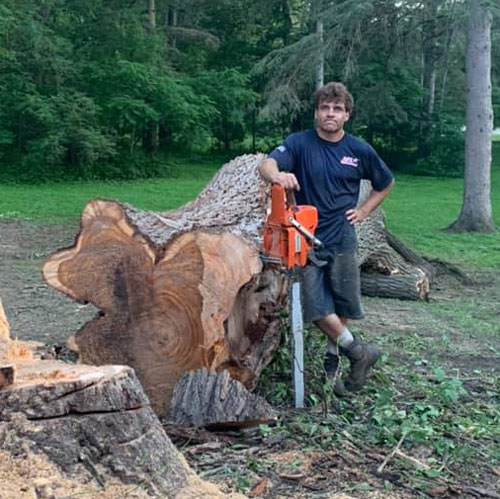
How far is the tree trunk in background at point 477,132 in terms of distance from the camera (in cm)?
1525

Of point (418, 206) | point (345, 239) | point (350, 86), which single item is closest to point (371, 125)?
point (350, 86)

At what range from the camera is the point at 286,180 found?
418 centimetres

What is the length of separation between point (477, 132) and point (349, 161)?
11.9 metres

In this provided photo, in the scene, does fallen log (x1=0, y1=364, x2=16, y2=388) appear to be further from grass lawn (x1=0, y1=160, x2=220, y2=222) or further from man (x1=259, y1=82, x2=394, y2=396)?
grass lawn (x1=0, y1=160, x2=220, y2=222)

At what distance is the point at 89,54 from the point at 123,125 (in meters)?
3.01

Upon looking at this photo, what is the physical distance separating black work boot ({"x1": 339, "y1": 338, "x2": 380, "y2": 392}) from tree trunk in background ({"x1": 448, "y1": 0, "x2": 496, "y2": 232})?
1139 centimetres

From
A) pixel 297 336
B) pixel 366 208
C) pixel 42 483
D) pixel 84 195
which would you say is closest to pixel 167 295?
pixel 297 336

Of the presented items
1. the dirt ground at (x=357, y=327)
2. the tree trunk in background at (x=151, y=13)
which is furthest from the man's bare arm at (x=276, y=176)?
the tree trunk in background at (x=151, y=13)

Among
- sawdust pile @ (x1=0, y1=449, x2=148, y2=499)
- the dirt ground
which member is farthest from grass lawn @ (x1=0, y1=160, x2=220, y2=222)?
sawdust pile @ (x1=0, y1=449, x2=148, y2=499)

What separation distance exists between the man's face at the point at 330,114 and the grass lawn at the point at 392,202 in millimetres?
7475

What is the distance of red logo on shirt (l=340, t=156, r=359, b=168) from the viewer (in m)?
4.48

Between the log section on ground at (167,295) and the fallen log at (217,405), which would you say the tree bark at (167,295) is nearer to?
the log section on ground at (167,295)

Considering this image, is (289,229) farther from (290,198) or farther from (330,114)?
(330,114)

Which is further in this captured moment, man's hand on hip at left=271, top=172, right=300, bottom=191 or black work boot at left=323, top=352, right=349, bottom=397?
black work boot at left=323, top=352, right=349, bottom=397
